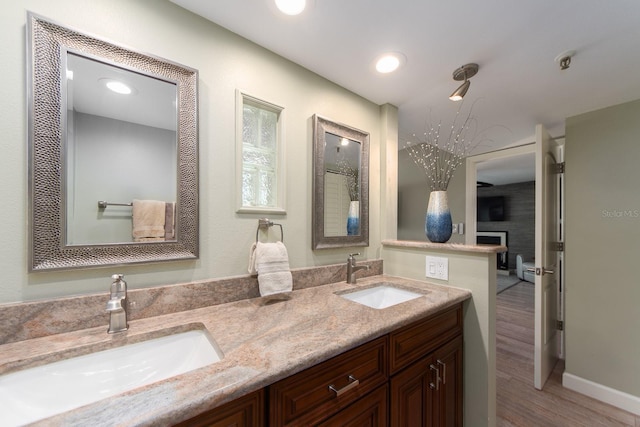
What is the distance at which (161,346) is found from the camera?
0.82m

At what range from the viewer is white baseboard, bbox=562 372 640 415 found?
5.42 feet

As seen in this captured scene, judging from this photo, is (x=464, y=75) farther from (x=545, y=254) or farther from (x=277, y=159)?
(x=545, y=254)

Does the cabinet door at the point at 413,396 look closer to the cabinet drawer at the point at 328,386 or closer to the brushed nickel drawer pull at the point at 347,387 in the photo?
the cabinet drawer at the point at 328,386

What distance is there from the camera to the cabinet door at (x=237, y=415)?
21.1 inches

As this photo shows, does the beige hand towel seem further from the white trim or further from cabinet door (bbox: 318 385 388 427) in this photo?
cabinet door (bbox: 318 385 388 427)

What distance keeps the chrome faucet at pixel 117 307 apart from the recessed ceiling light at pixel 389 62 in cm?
160

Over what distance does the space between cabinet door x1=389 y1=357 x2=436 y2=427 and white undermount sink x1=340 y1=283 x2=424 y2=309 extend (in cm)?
40

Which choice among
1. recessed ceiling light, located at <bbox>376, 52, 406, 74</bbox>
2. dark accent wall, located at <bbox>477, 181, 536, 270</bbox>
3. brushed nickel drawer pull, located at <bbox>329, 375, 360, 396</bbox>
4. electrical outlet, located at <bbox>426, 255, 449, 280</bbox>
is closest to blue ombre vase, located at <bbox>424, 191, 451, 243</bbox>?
electrical outlet, located at <bbox>426, 255, 449, 280</bbox>

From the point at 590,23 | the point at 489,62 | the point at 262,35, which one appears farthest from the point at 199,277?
the point at 590,23

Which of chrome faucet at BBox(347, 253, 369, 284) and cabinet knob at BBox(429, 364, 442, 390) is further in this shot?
chrome faucet at BBox(347, 253, 369, 284)

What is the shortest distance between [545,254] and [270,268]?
2.05 m

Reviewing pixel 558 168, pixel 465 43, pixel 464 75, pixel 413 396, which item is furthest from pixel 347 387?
pixel 558 168

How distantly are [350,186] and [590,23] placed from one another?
1.33 meters

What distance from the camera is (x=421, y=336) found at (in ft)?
3.55
